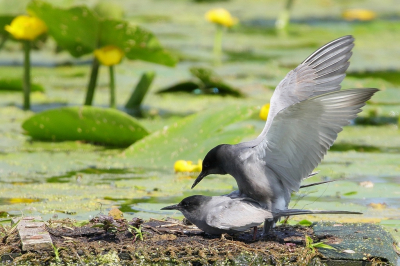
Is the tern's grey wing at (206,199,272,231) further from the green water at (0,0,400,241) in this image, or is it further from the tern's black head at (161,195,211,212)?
the green water at (0,0,400,241)

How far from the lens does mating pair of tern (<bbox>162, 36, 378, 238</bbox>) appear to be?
3.19 m

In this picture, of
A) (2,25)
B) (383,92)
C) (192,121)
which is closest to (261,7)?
(383,92)

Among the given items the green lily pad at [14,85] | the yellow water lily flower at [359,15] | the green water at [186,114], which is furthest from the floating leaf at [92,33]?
the yellow water lily flower at [359,15]

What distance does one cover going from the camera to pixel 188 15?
41.6 ft

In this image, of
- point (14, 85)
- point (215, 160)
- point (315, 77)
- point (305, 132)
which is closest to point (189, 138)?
point (315, 77)

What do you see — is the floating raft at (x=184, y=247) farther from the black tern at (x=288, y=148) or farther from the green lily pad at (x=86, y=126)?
the green lily pad at (x=86, y=126)

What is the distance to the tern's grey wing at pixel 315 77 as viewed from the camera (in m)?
3.70

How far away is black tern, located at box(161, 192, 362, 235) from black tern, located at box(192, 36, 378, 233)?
93 mm

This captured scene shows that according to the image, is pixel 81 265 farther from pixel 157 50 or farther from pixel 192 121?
pixel 157 50

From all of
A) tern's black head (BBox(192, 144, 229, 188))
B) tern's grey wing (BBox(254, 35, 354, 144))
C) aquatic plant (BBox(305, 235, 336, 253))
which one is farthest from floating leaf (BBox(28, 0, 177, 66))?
aquatic plant (BBox(305, 235, 336, 253))

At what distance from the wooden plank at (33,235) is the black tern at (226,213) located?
63 cm

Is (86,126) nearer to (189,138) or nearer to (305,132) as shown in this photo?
(189,138)

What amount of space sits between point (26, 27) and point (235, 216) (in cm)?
364

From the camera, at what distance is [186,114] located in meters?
6.74
